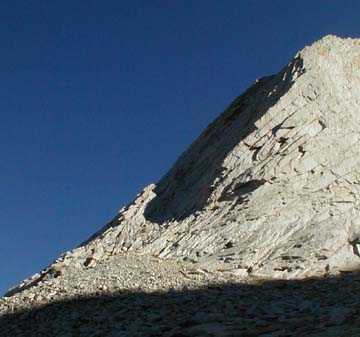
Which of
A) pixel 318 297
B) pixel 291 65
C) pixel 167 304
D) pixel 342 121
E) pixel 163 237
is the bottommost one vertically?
pixel 318 297

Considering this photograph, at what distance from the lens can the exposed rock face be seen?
17.7m

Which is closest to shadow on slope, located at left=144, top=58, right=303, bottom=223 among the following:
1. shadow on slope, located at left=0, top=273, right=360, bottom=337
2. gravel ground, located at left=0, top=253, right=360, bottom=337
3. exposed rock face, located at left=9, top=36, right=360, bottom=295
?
exposed rock face, located at left=9, top=36, right=360, bottom=295

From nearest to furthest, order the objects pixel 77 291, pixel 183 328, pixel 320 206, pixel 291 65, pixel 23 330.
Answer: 1. pixel 183 328
2. pixel 23 330
3. pixel 77 291
4. pixel 320 206
5. pixel 291 65

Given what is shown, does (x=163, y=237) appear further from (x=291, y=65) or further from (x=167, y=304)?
(x=291, y=65)

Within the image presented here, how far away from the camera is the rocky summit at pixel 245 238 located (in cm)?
1238

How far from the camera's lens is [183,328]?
11.3 m

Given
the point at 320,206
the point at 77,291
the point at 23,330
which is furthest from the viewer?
the point at 320,206

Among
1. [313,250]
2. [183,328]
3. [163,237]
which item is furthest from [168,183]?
[183,328]

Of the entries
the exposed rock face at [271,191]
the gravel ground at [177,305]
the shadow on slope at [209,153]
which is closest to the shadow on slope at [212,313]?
the gravel ground at [177,305]

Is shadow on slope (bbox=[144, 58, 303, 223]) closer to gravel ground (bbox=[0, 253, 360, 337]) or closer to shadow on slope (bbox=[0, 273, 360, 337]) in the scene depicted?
gravel ground (bbox=[0, 253, 360, 337])

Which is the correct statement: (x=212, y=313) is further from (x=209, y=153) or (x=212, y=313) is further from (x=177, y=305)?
(x=209, y=153)

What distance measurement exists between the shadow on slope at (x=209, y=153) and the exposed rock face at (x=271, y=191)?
2.4 inches

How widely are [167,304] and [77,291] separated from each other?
3.04m

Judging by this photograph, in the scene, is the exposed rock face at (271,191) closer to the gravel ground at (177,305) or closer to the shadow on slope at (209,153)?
the shadow on slope at (209,153)
